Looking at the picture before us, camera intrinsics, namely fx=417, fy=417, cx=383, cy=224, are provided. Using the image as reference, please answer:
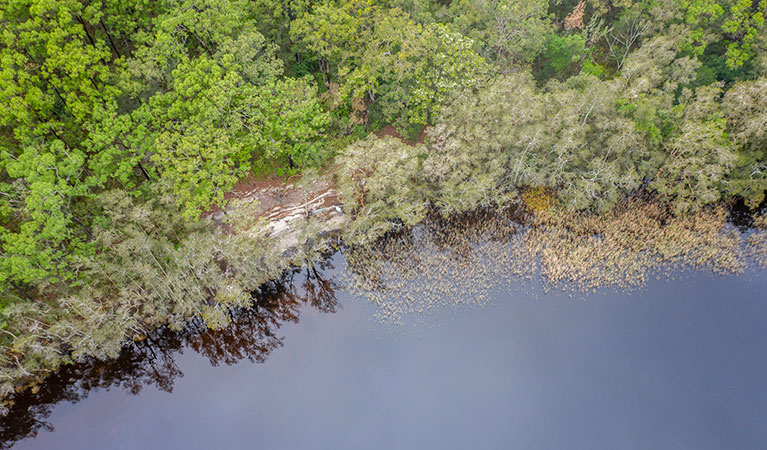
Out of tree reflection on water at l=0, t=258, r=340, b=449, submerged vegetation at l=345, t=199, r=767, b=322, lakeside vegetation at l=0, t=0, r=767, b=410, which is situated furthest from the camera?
submerged vegetation at l=345, t=199, r=767, b=322

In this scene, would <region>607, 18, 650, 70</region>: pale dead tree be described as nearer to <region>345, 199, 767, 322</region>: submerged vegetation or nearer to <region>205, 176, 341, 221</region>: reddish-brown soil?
<region>345, 199, 767, 322</region>: submerged vegetation

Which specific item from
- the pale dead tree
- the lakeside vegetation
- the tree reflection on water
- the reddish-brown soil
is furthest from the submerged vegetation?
the pale dead tree

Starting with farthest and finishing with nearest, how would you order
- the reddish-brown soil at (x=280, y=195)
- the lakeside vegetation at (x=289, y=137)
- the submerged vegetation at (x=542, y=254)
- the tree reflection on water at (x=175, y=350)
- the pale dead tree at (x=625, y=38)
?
the pale dead tree at (x=625, y=38) < the reddish-brown soil at (x=280, y=195) < the submerged vegetation at (x=542, y=254) < the tree reflection on water at (x=175, y=350) < the lakeside vegetation at (x=289, y=137)

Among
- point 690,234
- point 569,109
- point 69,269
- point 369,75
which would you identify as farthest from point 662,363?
point 69,269

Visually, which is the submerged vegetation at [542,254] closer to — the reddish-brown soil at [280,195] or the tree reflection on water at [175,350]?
the tree reflection on water at [175,350]

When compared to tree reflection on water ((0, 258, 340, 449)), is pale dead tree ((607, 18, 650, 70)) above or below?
above

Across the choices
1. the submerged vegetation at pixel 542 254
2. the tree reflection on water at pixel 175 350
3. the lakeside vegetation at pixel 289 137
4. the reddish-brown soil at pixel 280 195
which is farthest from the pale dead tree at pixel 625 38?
the tree reflection on water at pixel 175 350
